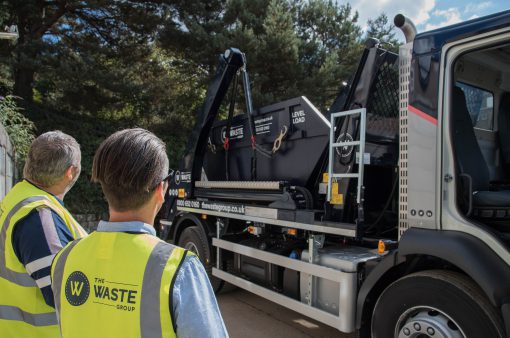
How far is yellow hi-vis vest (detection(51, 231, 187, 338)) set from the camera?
1.10 meters

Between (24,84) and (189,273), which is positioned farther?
(24,84)

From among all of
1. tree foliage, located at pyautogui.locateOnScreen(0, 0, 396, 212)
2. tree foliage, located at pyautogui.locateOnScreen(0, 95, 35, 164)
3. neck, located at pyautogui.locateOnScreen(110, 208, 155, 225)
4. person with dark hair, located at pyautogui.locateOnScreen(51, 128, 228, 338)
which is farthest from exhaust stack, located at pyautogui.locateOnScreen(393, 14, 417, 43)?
tree foliage, located at pyautogui.locateOnScreen(0, 0, 396, 212)

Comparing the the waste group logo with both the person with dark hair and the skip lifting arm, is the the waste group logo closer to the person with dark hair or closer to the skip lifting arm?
the person with dark hair

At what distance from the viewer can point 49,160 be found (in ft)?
6.31

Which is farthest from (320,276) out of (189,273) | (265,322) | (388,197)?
(189,273)

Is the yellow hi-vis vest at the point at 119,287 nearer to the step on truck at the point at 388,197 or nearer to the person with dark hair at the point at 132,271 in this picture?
the person with dark hair at the point at 132,271

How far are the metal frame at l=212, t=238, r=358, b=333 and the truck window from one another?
1514 mm

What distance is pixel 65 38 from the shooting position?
38.6 feet

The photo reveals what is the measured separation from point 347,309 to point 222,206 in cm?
225

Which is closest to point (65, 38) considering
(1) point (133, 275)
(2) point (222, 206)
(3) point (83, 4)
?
(3) point (83, 4)

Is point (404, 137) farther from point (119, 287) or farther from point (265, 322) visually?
point (265, 322)

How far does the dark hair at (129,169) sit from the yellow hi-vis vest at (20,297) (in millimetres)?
718

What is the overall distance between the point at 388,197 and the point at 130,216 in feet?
9.58

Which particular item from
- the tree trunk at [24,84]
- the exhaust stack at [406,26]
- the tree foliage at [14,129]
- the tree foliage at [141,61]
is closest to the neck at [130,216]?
the exhaust stack at [406,26]
